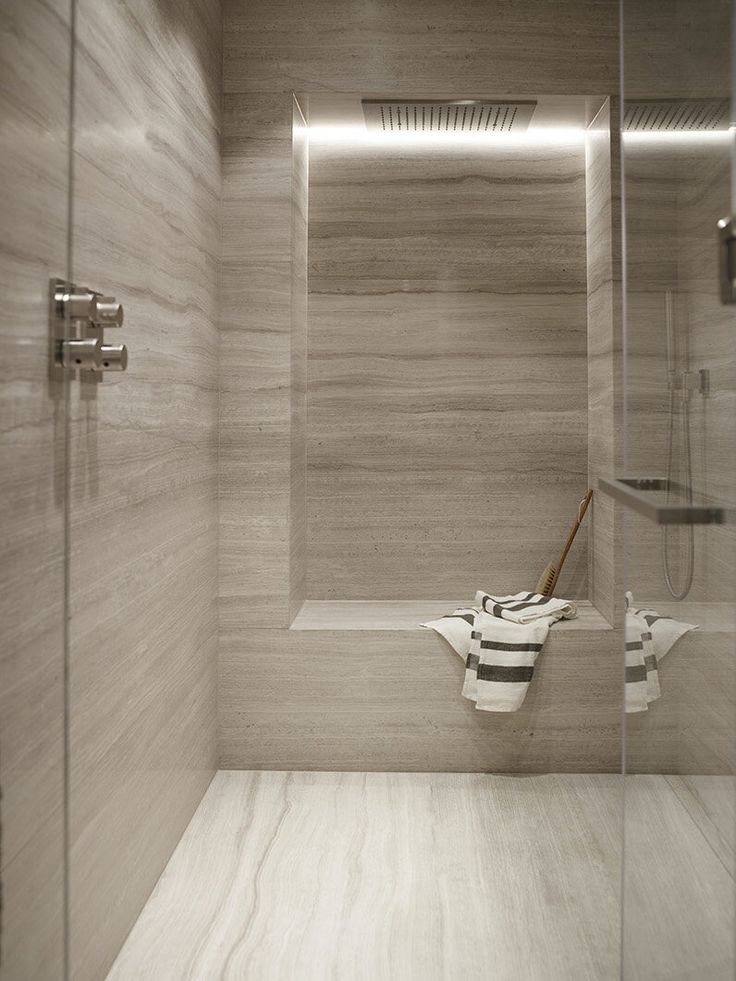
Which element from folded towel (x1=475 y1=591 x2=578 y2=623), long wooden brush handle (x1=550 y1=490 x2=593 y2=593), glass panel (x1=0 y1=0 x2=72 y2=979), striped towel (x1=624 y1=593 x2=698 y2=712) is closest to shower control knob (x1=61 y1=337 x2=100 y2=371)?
glass panel (x1=0 y1=0 x2=72 y2=979)

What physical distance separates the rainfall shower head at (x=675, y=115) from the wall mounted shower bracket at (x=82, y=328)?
81cm

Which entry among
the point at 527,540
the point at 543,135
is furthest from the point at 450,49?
the point at 527,540

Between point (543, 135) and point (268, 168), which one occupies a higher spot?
point (543, 135)

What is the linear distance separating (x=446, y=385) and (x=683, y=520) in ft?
7.41

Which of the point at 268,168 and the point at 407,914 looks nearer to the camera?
the point at 407,914

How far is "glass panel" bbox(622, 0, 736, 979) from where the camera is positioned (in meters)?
1.01

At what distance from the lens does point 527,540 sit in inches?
129

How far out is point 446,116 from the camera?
3.02 meters

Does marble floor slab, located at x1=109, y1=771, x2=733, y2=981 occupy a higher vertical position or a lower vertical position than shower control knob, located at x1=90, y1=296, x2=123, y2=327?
lower

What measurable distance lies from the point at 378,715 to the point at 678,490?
6.16ft

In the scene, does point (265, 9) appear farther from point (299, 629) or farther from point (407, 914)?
point (407, 914)

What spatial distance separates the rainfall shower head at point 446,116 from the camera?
9.55 ft

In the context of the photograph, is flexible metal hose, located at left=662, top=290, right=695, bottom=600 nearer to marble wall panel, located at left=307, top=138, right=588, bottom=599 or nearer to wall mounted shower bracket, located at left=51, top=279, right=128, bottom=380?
wall mounted shower bracket, located at left=51, top=279, right=128, bottom=380

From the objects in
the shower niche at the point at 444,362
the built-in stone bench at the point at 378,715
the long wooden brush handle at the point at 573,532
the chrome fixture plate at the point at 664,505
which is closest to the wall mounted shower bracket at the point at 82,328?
the chrome fixture plate at the point at 664,505
